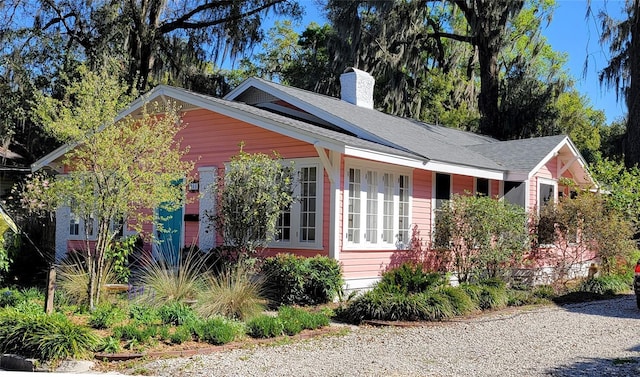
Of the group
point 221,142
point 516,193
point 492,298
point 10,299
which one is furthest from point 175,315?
point 516,193

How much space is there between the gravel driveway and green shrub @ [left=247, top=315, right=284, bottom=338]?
429 millimetres

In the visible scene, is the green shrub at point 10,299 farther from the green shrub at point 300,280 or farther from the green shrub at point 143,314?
the green shrub at point 300,280

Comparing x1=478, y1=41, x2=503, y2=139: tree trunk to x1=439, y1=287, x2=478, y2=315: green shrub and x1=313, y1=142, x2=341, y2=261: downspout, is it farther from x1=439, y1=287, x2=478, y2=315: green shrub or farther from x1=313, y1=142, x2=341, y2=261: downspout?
x1=439, y1=287, x2=478, y2=315: green shrub

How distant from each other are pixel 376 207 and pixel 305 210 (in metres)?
1.43

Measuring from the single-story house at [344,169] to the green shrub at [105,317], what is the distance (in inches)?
107

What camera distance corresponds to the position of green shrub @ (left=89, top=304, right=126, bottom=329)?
8.05m

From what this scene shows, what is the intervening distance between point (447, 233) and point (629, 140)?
Answer: 10886mm

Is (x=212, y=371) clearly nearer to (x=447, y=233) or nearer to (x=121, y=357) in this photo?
(x=121, y=357)

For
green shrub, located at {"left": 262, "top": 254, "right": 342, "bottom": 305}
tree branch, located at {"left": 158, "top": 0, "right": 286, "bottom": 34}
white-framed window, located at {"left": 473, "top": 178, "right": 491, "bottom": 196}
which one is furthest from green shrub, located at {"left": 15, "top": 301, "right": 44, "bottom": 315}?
tree branch, located at {"left": 158, "top": 0, "right": 286, "bottom": 34}

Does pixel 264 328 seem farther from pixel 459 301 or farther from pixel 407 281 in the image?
pixel 459 301

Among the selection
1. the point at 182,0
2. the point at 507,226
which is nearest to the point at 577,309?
the point at 507,226

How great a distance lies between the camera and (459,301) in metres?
10.4

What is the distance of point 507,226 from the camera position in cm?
1303

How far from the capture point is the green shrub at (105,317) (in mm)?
8047
